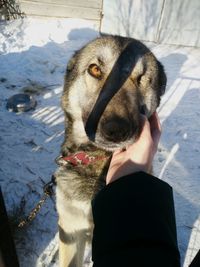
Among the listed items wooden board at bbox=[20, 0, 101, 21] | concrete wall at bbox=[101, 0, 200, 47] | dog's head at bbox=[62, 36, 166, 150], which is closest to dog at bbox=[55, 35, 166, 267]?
dog's head at bbox=[62, 36, 166, 150]

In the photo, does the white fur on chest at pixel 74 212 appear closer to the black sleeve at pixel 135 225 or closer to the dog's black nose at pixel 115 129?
the dog's black nose at pixel 115 129

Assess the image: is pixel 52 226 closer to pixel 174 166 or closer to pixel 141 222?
pixel 174 166

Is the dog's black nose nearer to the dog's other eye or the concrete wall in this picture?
the dog's other eye

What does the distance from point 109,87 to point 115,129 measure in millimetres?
361

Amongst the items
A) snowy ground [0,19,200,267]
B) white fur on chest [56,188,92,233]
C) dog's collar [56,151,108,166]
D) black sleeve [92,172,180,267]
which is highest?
black sleeve [92,172,180,267]

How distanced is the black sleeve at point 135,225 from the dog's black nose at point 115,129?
1.45ft

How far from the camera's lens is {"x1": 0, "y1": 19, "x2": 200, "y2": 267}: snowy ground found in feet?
9.25

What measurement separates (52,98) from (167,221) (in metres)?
3.68

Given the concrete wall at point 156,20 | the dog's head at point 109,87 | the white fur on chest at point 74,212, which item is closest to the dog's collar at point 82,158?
the dog's head at point 109,87

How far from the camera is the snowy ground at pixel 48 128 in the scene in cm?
282

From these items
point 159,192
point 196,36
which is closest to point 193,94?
point 196,36

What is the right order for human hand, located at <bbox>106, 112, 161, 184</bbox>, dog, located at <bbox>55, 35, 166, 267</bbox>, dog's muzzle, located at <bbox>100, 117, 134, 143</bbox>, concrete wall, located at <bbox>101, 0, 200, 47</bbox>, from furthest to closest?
1. concrete wall, located at <bbox>101, 0, 200, 47</bbox>
2. dog, located at <bbox>55, 35, 166, 267</bbox>
3. dog's muzzle, located at <bbox>100, 117, 134, 143</bbox>
4. human hand, located at <bbox>106, 112, 161, 184</bbox>

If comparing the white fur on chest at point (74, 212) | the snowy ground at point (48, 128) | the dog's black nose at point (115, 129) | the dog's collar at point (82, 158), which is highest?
the dog's black nose at point (115, 129)

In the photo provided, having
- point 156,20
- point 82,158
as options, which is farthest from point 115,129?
point 156,20
